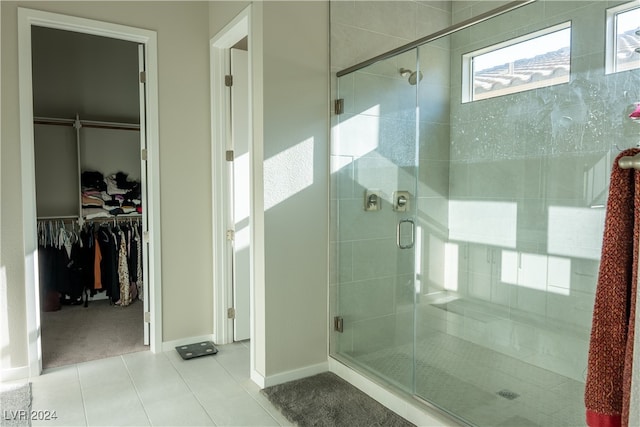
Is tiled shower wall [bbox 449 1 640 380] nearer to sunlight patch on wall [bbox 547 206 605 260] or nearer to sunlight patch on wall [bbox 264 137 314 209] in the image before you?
sunlight patch on wall [bbox 547 206 605 260]

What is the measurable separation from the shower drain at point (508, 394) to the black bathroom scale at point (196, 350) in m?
1.99

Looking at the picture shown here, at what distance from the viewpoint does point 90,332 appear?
3900 mm

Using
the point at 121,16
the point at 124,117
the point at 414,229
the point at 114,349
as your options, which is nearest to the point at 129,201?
the point at 124,117

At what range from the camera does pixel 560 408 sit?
240cm

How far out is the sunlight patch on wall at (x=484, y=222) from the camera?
9.62ft

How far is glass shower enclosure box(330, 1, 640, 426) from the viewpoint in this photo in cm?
240

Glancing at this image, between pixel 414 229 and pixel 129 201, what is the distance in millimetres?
3679

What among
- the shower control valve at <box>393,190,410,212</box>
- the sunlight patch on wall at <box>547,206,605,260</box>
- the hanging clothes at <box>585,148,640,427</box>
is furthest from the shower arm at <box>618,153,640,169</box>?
the shower control valve at <box>393,190,410,212</box>

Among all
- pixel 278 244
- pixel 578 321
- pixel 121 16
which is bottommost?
pixel 578 321

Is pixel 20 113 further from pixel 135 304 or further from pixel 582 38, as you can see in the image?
pixel 582 38

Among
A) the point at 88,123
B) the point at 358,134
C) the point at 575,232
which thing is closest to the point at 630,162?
the point at 575,232

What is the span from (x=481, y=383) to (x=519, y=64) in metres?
1.98

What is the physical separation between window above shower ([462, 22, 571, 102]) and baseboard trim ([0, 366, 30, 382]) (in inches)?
137

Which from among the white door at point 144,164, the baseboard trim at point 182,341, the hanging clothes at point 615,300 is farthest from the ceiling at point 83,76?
the hanging clothes at point 615,300
